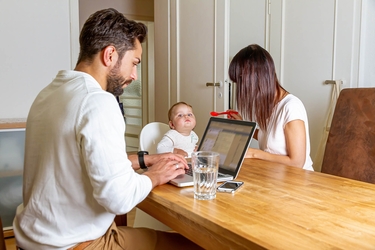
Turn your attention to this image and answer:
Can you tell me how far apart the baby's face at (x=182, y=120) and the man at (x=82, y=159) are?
1.10 meters

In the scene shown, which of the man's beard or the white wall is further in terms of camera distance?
the white wall

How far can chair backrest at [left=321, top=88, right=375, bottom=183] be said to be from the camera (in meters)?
1.96

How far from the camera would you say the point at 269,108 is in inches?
77.4

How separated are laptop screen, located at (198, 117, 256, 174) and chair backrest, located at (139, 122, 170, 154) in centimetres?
66

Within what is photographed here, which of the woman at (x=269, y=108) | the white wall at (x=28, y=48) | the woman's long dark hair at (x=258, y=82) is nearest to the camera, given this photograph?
the woman at (x=269, y=108)

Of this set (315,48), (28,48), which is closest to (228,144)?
(315,48)

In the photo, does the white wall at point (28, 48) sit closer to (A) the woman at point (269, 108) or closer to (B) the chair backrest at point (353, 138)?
(A) the woman at point (269, 108)

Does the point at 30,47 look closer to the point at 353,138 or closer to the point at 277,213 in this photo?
the point at 353,138

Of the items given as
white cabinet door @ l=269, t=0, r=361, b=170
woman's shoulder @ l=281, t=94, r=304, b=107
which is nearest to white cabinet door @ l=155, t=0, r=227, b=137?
white cabinet door @ l=269, t=0, r=361, b=170

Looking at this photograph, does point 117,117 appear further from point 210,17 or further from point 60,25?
point 210,17

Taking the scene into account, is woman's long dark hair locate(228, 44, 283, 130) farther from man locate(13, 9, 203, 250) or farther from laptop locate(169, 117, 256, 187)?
man locate(13, 9, 203, 250)

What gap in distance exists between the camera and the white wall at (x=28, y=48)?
3080 mm

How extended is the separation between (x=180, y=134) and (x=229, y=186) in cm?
107

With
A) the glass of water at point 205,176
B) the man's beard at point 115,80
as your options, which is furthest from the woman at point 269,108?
the man's beard at point 115,80
